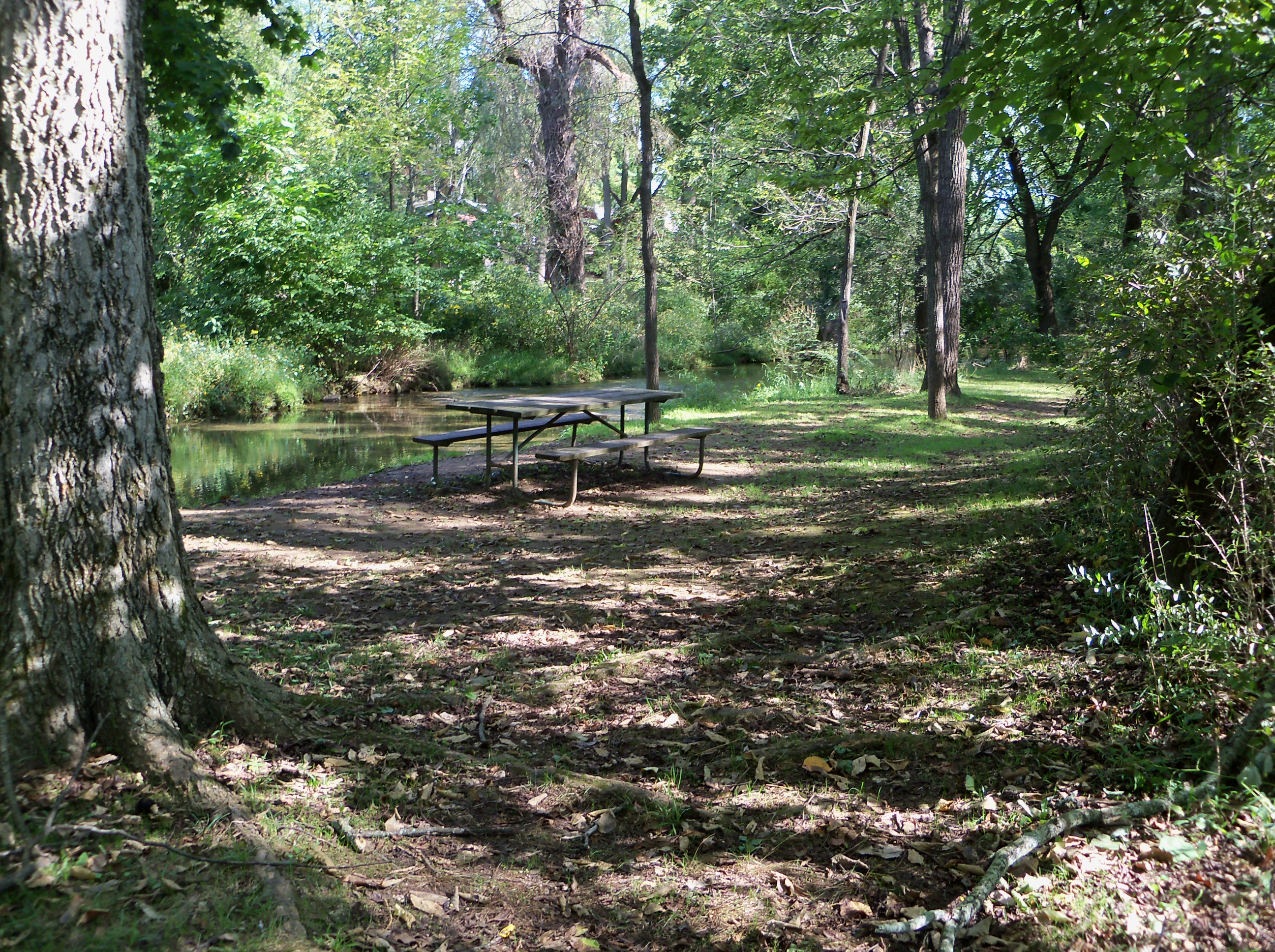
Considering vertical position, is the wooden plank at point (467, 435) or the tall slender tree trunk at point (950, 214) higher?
the tall slender tree trunk at point (950, 214)

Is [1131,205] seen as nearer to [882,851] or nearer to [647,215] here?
[647,215]

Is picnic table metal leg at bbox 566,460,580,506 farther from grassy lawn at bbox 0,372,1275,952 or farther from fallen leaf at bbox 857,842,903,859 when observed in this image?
fallen leaf at bbox 857,842,903,859

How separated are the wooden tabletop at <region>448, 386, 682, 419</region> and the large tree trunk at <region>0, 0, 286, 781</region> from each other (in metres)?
5.20

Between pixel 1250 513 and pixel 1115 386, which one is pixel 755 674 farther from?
pixel 1115 386

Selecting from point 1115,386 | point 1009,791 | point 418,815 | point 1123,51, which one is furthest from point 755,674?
point 1123,51

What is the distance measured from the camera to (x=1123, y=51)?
15.9ft

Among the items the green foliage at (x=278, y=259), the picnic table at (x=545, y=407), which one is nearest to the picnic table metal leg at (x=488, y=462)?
the picnic table at (x=545, y=407)

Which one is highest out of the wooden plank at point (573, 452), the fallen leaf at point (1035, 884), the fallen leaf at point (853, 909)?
the wooden plank at point (573, 452)

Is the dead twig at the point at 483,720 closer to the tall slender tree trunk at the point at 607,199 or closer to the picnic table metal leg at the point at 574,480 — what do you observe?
the picnic table metal leg at the point at 574,480

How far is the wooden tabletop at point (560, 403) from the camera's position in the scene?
9219 millimetres

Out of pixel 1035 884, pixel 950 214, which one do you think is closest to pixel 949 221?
pixel 950 214

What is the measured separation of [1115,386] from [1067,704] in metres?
2.45

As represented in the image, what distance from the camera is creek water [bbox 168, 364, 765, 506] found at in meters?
12.5

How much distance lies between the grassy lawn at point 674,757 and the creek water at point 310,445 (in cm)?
446
